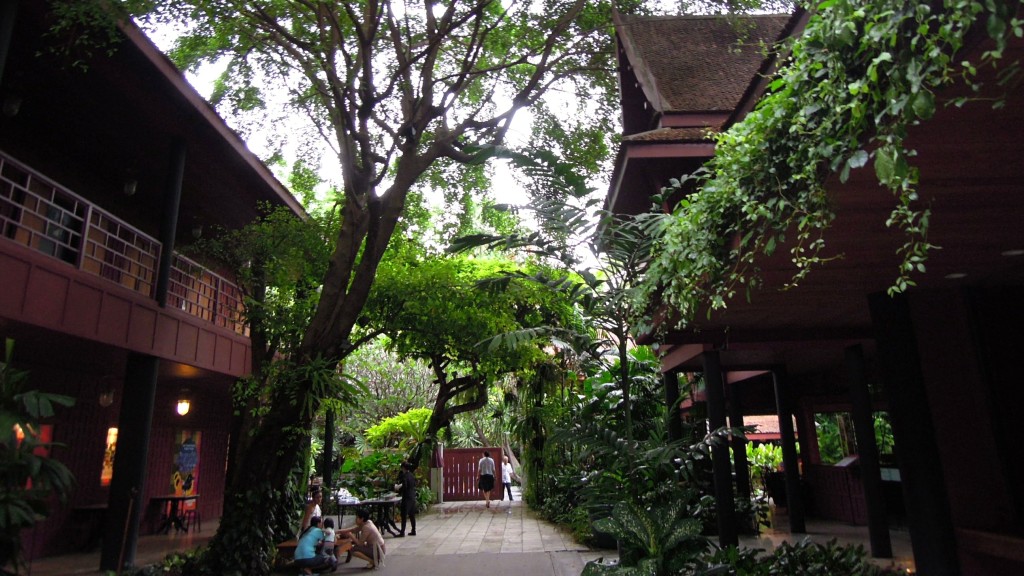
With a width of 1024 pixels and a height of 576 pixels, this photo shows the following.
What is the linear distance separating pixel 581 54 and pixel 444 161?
337 centimetres

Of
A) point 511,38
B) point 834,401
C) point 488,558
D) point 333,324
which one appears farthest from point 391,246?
point 834,401

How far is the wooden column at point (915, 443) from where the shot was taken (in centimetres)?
573

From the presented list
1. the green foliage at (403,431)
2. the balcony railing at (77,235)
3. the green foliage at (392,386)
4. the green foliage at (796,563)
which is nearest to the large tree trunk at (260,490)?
the balcony railing at (77,235)

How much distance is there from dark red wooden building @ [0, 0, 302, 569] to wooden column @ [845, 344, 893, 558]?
32.3 feet

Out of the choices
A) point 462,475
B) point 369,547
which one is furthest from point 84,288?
point 462,475

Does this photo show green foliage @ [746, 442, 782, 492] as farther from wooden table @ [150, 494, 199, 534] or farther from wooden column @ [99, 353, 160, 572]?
wooden column @ [99, 353, 160, 572]

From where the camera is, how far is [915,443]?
5926 millimetres

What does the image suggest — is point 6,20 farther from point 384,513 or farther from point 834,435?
point 834,435

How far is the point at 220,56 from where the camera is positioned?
36.7 ft

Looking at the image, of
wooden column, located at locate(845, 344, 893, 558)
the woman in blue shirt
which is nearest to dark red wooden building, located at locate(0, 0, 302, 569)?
the woman in blue shirt

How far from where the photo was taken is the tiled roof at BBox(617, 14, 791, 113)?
10.2 meters

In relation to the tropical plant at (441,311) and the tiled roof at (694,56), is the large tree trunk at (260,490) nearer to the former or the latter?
the tropical plant at (441,311)

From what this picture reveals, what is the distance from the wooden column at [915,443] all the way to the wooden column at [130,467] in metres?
9.26

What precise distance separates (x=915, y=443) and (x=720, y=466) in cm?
283
